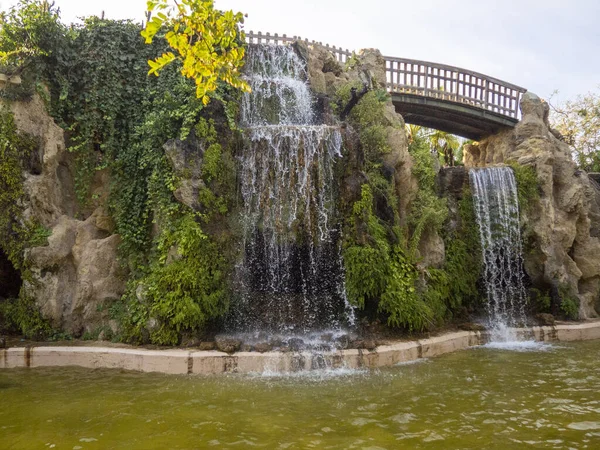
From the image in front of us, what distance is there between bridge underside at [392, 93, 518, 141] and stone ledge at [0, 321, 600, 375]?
10107mm

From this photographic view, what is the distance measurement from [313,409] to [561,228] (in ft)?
32.5

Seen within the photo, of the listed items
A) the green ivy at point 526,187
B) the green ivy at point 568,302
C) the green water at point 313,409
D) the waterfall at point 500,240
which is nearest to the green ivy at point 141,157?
the green water at point 313,409

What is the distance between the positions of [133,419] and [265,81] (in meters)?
9.26

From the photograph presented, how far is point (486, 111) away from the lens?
16156mm

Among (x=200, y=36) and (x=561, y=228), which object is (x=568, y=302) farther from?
(x=200, y=36)

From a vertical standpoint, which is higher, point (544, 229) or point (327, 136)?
point (327, 136)

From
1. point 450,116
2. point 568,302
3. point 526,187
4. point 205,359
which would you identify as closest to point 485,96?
point 450,116

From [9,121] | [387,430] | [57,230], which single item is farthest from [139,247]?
[387,430]

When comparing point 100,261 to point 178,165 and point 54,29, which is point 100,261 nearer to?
point 178,165

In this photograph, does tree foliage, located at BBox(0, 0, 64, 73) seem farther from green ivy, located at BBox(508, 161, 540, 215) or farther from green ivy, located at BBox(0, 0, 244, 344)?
green ivy, located at BBox(508, 161, 540, 215)

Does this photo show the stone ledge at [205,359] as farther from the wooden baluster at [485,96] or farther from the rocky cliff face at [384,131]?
the wooden baluster at [485,96]

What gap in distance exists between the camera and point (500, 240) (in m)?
11.5

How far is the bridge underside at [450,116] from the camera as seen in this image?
51.3ft

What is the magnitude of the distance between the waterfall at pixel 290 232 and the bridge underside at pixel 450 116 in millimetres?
7432
